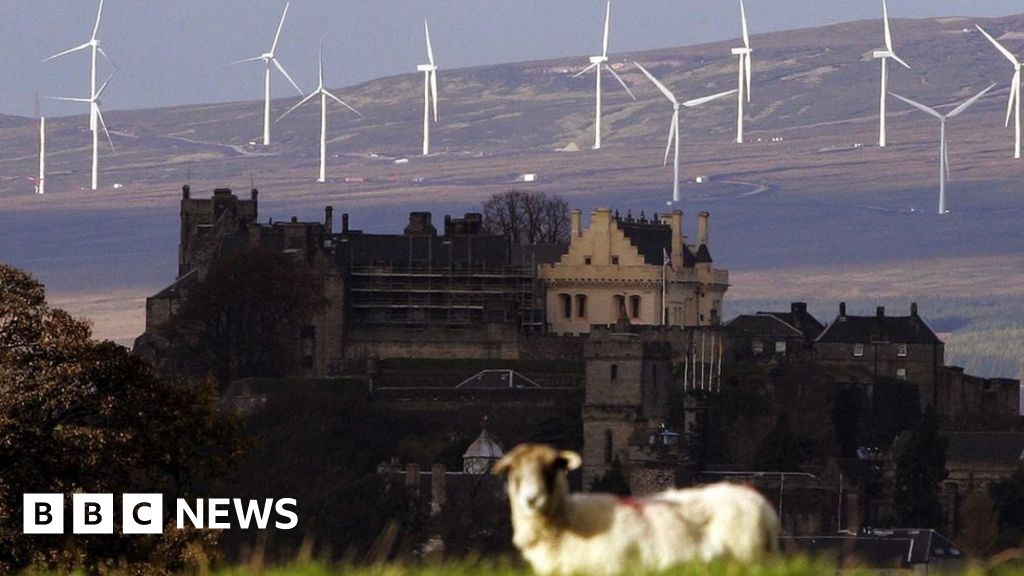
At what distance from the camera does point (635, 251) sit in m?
158

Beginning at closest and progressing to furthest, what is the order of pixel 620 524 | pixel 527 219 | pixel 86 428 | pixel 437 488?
pixel 620 524, pixel 86 428, pixel 437 488, pixel 527 219

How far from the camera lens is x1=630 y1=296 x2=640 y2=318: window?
157250mm

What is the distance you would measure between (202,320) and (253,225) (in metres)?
11.9

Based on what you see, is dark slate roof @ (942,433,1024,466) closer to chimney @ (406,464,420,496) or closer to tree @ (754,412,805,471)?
tree @ (754,412,805,471)

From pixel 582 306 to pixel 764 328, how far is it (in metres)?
8.82

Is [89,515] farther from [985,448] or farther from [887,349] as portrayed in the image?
[887,349]

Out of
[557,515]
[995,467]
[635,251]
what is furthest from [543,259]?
[557,515]

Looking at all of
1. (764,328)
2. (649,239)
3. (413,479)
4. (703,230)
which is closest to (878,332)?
(764,328)

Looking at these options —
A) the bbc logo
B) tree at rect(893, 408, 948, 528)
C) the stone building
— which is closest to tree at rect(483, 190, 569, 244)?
the stone building

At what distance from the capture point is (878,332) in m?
153

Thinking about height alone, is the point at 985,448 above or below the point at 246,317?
below

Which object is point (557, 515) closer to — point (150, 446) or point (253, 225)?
point (150, 446)

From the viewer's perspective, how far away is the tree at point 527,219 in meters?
185

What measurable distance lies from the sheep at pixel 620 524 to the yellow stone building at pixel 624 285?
12962 centimetres
